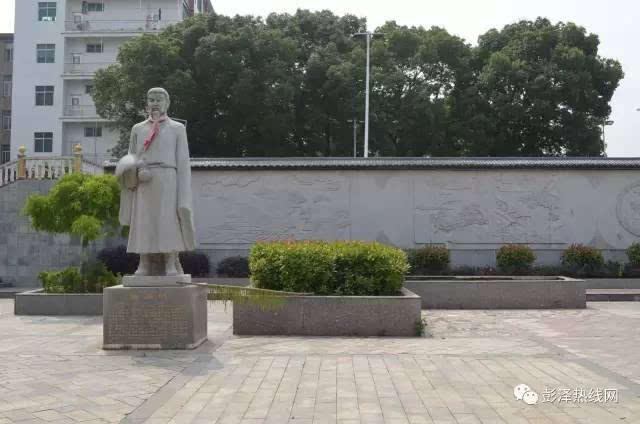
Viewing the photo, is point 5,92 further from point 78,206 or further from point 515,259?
point 515,259

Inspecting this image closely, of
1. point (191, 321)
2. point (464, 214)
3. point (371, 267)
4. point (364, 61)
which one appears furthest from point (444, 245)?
point (364, 61)

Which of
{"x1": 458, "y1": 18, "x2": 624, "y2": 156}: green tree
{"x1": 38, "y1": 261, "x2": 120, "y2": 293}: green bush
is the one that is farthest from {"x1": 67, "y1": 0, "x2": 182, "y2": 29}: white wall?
{"x1": 38, "y1": 261, "x2": 120, "y2": 293}: green bush

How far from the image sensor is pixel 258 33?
27.4m

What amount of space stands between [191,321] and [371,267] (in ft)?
10.3

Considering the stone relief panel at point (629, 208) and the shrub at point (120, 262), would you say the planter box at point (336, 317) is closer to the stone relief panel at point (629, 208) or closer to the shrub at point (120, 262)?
the shrub at point (120, 262)

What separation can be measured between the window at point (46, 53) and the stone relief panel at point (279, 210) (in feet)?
82.9

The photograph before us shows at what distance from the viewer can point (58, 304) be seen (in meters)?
11.6

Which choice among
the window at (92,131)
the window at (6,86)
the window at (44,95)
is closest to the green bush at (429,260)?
the window at (92,131)

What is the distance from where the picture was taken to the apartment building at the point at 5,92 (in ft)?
131

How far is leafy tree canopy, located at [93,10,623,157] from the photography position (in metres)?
26.5

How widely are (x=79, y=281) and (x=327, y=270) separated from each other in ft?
18.7

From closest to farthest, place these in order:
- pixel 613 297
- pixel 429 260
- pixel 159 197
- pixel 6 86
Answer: pixel 159 197, pixel 613 297, pixel 429 260, pixel 6 86

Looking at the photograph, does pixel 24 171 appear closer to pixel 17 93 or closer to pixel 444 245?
pixel 444 245

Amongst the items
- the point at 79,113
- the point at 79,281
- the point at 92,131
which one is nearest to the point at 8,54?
the point at 79,113
